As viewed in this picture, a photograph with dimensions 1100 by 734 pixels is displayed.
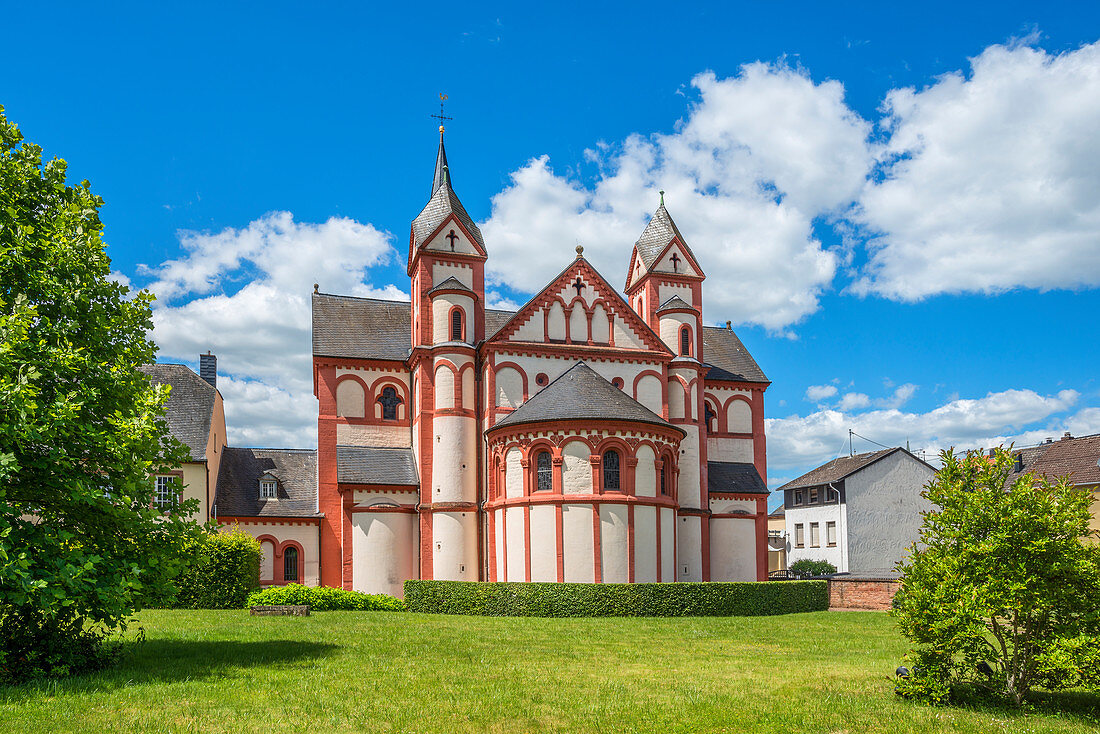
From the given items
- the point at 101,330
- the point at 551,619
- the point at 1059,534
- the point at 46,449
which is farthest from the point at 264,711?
the point at 551,619

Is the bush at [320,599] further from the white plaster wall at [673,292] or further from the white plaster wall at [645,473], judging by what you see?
the white plaster wall at [673,292]

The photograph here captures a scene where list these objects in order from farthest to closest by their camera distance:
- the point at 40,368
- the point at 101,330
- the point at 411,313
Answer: the point at 411,313 → the point at 101,330 → the point at 40,368

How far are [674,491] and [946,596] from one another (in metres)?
23.9

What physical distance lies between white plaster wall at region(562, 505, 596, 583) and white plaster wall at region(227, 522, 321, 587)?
45.3 ft

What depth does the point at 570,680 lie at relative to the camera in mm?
16344

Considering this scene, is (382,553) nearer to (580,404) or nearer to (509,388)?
(509,388)

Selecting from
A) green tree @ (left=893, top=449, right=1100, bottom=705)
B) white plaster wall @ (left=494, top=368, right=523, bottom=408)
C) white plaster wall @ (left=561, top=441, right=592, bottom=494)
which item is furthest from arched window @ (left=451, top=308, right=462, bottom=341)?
green tree @ (left=893, top=449, right=1100, bottom=705)

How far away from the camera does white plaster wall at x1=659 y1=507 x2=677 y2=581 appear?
119 feet

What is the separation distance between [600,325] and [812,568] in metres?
24.3

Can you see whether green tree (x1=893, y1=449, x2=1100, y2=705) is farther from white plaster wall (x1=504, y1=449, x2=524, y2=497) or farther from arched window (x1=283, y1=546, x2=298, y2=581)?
arched window (x1=283, y1=546, x2=298, y2=581)

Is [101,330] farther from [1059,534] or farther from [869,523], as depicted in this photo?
[869,523]

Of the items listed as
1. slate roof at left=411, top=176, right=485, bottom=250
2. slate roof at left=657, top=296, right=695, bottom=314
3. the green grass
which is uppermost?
slate roof at left=411, top=176, right=485, bottom=250

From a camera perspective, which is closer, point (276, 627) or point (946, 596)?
point (946, 596)

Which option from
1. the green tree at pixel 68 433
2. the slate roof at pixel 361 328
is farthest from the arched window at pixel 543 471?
the green tree at pixel 68 433
